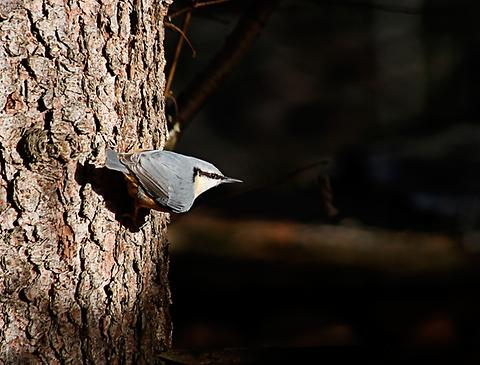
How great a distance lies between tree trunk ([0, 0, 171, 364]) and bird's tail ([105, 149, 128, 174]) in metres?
0.03

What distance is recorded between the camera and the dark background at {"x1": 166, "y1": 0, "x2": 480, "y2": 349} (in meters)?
3.88

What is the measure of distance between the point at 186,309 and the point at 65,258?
2.73m

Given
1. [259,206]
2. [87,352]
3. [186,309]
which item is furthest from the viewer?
[259,206]

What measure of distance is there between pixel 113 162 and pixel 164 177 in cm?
15

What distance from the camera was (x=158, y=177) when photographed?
1.70 metres

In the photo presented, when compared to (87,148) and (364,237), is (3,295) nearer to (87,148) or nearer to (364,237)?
(87,148)

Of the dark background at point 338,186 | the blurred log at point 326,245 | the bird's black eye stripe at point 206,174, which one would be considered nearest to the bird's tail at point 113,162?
the bird's black eye stripe at point 206,174

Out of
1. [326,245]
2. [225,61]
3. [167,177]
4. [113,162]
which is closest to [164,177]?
[167,177]

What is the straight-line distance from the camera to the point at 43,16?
153cm

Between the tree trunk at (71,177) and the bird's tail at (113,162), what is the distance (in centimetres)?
3

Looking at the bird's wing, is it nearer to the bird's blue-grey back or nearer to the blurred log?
the bird's blue-grey back

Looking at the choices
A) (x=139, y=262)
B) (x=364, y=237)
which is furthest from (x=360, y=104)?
(x=139, y=262)

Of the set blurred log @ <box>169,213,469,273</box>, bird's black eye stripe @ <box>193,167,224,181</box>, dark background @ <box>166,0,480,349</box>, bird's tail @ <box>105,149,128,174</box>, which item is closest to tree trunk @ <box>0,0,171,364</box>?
bird's tail @ <box>105,149,128,174</box>

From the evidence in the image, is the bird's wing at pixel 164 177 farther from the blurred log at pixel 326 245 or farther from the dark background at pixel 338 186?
the blurred log at pixel 326 245
